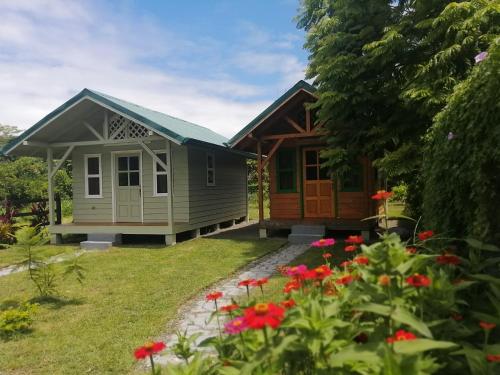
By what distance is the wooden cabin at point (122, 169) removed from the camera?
1073 cm

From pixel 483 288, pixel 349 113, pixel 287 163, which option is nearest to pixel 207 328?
pixel 483 288

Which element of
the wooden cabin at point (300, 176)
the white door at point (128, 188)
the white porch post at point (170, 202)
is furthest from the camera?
the white door at point (128, 188)

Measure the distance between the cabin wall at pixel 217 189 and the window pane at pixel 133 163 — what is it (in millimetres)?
1680

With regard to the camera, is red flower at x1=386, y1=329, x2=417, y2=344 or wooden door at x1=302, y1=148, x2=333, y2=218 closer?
red flower at x1=386, y1=329, x2=417, y2=344

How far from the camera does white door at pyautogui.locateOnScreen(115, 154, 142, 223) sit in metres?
11.9

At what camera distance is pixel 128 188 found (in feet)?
39.2

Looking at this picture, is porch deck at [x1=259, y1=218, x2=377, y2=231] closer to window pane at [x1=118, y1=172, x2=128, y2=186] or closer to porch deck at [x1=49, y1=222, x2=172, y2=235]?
porch deck at [x1=49, y1=222, x2=172, y2=235]

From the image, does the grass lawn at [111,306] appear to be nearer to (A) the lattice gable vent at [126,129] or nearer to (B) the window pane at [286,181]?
(B) the window pane at [286,181]

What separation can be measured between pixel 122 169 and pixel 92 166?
1.08 m

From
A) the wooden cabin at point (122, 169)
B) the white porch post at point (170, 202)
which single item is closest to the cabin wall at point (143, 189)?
the wooden cabin at point (122, 169)

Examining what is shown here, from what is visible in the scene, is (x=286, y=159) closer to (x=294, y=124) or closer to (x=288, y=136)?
(x=288, y=136)

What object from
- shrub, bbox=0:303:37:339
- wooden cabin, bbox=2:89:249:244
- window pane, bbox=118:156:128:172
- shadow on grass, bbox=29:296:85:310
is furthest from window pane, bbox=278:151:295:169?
shrub, bbox=0:303:37:339

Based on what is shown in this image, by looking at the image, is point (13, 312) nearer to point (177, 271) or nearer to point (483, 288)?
point (177, 271)

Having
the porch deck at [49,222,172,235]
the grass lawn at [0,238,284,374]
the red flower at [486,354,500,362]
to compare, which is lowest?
the grass lawn at [0,238,284,374]
